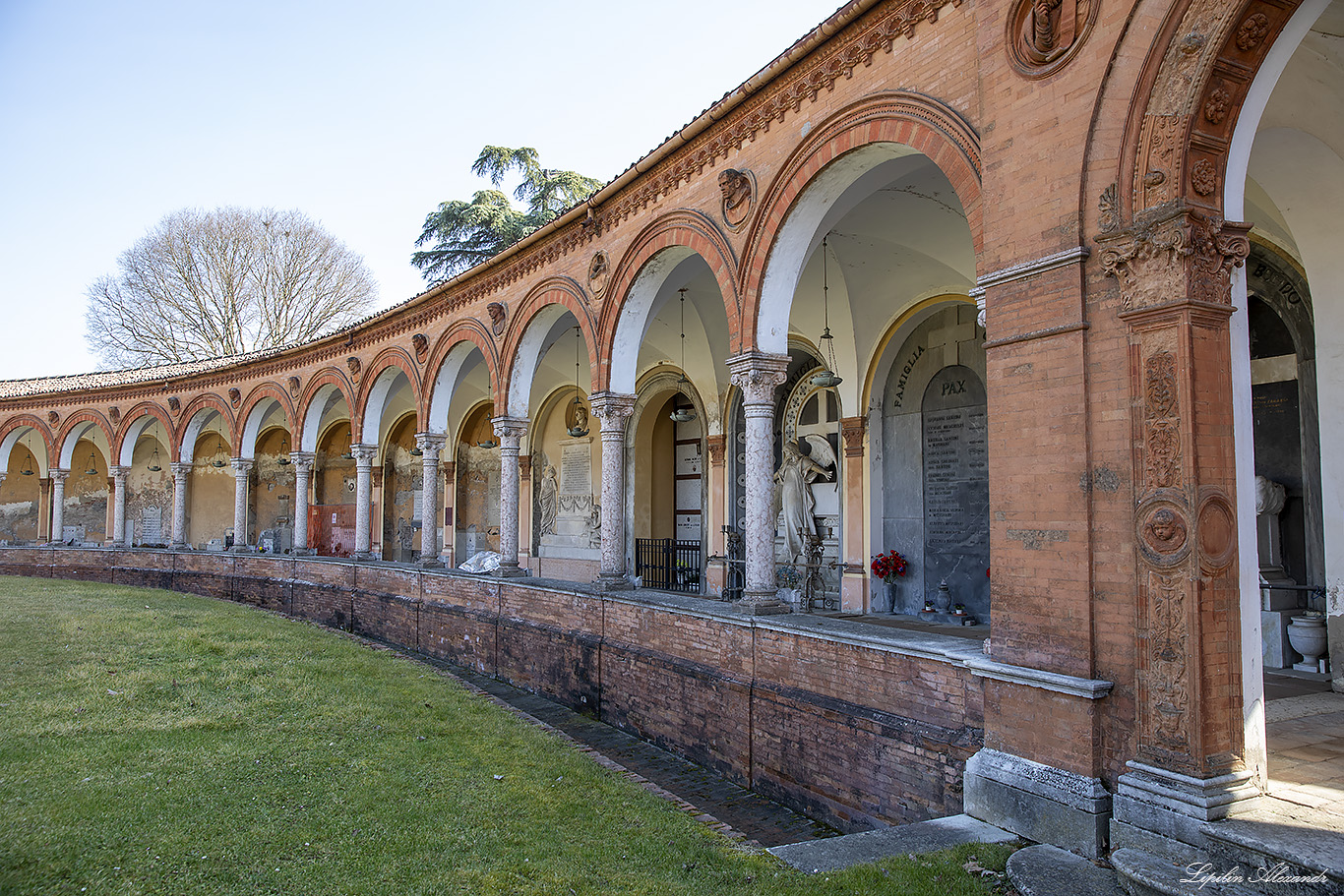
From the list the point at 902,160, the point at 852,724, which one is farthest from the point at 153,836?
the point at 902,160

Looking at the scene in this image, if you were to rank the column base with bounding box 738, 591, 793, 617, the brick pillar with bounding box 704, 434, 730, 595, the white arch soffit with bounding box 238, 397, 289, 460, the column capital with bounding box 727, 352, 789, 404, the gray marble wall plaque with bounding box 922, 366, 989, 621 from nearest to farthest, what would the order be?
the column base with bounding box 738, 591, 793, 617 < the column capital with bounding box 727, 352, 789, 404 < the gray marble wall plaque with bounding box 922, 366, 989, 621 < the brick pillar with bounding box 704, 434, 730, 595 < the white arch soffit with bounding box 238, 397, 289, 460

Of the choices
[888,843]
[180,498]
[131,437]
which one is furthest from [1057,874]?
[131,437]

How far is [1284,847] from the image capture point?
3.38 meters

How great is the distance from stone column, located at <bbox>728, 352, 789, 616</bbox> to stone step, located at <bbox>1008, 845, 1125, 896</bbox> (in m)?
3.73

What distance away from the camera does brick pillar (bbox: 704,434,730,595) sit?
1384 centimetres

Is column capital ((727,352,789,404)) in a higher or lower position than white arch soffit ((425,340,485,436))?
lower

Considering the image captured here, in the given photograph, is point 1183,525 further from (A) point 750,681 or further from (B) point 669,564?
(B) point 669,564

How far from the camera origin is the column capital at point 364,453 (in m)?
17.3

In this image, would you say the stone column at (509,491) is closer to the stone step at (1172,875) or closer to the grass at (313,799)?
the grass at (313,799)

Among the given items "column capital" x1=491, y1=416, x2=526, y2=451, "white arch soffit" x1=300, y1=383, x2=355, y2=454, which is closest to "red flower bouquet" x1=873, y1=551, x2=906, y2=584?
"column capital" x1=491, y1=416, x2=526, y2=451

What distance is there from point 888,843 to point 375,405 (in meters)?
15.7

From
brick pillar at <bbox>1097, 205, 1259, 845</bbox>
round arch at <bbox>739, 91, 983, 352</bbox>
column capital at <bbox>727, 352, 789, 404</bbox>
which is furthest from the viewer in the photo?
column capital at <bbox>727, 352, 789, 404</bbox>

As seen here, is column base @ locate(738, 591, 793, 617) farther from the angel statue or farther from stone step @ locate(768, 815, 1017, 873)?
the angel statue

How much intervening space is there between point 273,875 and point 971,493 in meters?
8.75
